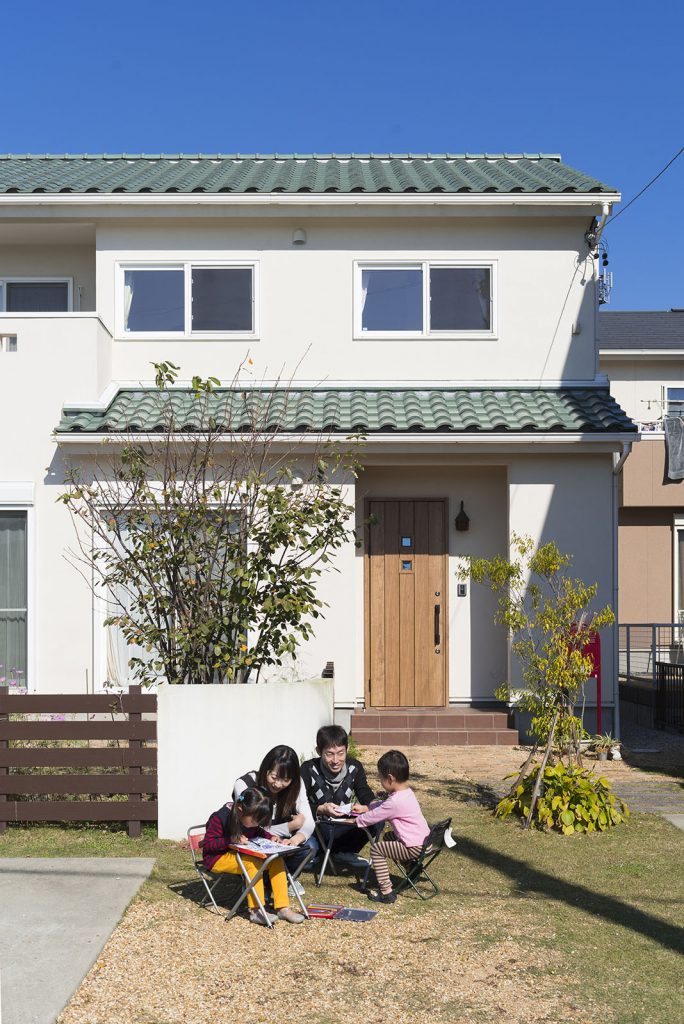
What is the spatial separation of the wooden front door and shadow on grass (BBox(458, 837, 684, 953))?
15.7ft

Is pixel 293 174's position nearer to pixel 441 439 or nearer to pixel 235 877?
pixel 441 439

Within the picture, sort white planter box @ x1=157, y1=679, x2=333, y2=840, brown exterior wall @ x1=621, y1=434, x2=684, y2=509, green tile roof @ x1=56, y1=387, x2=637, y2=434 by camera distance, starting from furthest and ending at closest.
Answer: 1. brown exterior wall @ x1=621, y1=434, x2=684, y2=509
2. green tile roof @ x1=56, y1=387, x2=637, y2=434
3. white planter box @ x1=157, y1=679, x2=333, y2=840

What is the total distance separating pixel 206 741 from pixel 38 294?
27.9 feet

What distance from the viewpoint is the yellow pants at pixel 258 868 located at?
6.27 m

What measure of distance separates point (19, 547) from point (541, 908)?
7.58 meters

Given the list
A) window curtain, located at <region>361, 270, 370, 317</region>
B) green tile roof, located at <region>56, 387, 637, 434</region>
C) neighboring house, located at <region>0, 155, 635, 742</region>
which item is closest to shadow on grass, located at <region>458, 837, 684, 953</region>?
neighboring house, located at <region>0, 155, 635, 742</region>

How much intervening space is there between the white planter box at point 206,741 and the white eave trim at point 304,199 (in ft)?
23.8

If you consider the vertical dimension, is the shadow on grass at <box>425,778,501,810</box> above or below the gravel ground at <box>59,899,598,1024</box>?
above

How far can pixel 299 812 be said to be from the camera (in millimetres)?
6746

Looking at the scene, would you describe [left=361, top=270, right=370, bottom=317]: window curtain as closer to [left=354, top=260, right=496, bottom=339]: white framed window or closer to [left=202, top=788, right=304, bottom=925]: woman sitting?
[left=354, top=260, right=496, bottom=339]: white framed window

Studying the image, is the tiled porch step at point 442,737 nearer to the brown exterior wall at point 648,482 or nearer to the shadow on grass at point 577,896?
the shadow on grass at point 577,896

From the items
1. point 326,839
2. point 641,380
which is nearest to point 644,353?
point 641,380


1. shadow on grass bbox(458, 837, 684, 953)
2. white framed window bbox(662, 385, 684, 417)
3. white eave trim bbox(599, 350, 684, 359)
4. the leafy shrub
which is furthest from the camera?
white eave trim bbox(599, 350, 684, 359)

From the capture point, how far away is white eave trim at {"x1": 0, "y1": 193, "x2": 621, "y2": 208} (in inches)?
516
